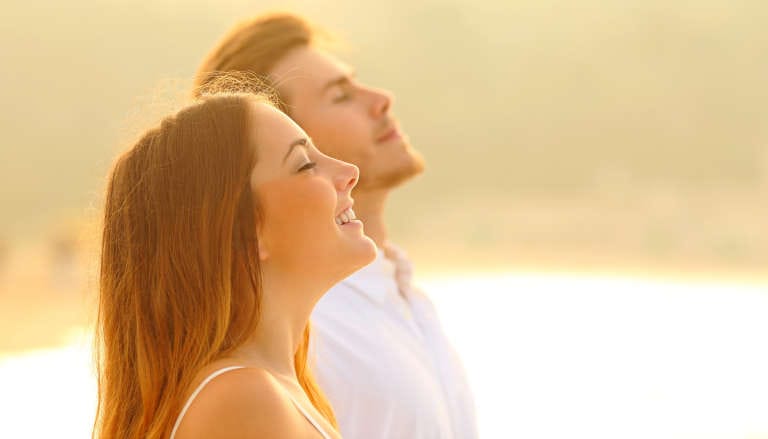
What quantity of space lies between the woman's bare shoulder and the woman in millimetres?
23

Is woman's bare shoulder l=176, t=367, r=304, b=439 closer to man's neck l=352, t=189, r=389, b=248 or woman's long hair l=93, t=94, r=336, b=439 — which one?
woman's long hair l=93, t=94, r=336, b=439

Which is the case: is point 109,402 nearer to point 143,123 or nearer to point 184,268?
point 184,268

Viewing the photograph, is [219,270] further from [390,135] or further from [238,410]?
[390,135]

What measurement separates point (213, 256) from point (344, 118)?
825 mm

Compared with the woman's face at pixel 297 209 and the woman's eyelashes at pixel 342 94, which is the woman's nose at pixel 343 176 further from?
the woman's eyelashes at pixel 342 94

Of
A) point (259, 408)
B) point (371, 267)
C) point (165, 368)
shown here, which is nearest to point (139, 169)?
point (165, 368)

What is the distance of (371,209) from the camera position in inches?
80.9

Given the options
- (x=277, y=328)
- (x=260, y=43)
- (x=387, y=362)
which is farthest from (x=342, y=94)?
(x=277, y=328)

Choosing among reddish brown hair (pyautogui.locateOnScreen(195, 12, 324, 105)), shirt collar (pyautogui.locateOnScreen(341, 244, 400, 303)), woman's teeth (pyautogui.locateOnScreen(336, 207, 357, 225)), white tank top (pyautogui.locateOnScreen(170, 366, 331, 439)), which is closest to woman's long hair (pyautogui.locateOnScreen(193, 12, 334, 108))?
reddish brown hair (pyautogui.locateOnScreen(195, 12, 324, 105))

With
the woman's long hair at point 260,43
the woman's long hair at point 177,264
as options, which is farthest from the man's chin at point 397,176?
the woman's long hair at point 177,264

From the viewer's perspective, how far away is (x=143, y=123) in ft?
4.72

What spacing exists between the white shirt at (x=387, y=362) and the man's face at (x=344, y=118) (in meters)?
0.16

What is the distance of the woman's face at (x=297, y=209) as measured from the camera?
1.33 m

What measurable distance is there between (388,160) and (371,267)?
201mm
